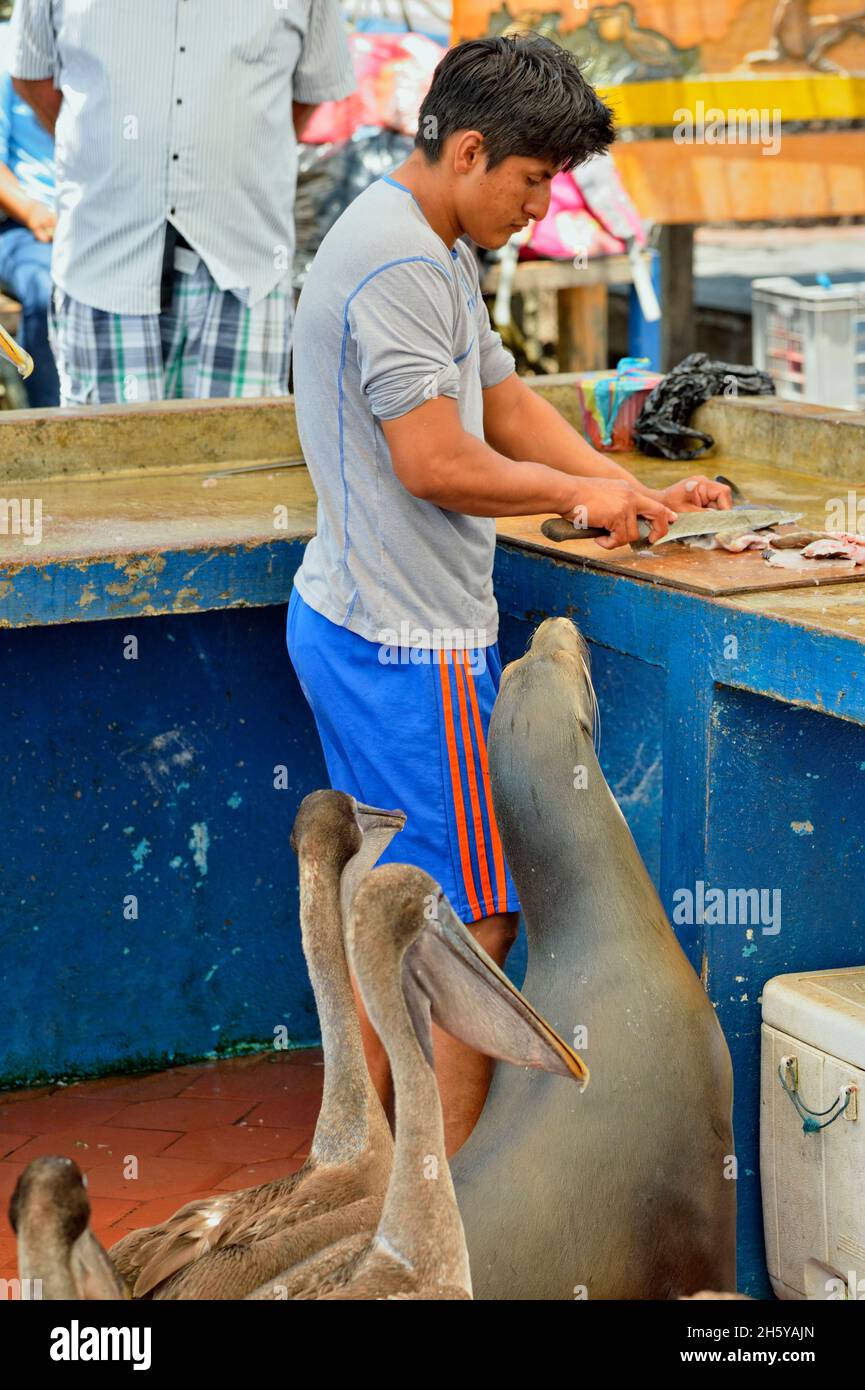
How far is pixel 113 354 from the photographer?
506cm

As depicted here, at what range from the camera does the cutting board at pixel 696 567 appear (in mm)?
3293

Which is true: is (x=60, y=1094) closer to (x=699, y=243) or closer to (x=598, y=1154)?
(x=598, y=1154)

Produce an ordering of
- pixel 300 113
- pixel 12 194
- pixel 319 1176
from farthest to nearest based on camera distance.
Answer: pixel 12 194, pixel 300 113, pixel 319 1176

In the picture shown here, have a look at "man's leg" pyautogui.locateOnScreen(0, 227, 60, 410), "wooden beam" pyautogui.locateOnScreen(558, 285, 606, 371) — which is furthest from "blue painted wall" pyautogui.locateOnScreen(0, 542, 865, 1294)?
"wooden beam" pyautogui.locateOnScreen(558, 285, 606, 371)

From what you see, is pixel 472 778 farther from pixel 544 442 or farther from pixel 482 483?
pixel 544 442

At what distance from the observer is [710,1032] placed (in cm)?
293

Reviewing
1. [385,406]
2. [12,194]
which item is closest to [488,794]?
[385,406]

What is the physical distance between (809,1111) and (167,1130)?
1603 mm

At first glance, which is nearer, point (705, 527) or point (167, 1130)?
point (705, 527)

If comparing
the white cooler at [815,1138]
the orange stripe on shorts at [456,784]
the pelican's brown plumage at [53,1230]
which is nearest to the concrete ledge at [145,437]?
the orange stripe on shorts at [456,784]

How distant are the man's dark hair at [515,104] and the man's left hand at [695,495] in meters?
0.79

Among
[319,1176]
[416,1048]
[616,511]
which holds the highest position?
[616,511]

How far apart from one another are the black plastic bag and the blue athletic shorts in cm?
150

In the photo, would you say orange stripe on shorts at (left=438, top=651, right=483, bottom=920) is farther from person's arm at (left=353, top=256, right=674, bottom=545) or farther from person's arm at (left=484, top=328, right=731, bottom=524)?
person's arm at (left=484, top=328, right=731, bottom=524)
